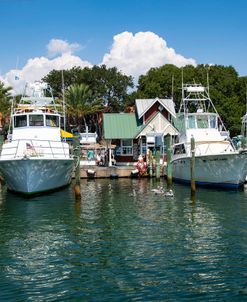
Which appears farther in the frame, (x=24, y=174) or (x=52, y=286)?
(x=24, y=174)

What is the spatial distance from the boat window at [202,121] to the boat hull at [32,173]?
1258 cm

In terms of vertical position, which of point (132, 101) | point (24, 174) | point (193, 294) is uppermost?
point (132, 101)

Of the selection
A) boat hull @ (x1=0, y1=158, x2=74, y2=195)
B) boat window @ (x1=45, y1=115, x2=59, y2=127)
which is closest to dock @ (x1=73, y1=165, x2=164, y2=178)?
boat window @ (x1=45, y1=115, x2=59, y2=127)

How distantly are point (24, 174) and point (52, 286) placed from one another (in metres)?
14.2

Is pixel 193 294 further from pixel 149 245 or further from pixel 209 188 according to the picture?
pixel 209 188

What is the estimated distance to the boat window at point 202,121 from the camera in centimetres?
3419

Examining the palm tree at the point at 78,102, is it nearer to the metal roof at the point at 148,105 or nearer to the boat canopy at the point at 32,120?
the metal roof at the point at 148,105

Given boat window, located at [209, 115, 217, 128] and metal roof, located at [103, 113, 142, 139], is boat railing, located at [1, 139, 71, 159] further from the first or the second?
metal roof, located at [103, 113, 142, 139]

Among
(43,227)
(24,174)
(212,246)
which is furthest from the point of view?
(24,174)

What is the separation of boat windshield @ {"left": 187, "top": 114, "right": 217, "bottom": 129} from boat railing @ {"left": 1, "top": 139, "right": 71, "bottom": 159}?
11.2 m

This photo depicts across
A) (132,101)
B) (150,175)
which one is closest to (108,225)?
(150,175)

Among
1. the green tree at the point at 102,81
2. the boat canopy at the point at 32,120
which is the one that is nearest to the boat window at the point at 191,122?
the boat canopy at the point at 32,120

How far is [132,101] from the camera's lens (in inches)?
2537

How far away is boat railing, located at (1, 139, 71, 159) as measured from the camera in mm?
25141
